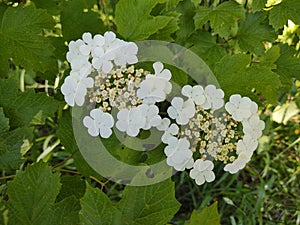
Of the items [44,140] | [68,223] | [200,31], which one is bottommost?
[44,140]

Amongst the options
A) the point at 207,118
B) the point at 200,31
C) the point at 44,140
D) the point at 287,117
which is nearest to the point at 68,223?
the point at 207,118

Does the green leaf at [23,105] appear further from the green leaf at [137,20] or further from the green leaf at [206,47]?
the green leaf at [206,47]

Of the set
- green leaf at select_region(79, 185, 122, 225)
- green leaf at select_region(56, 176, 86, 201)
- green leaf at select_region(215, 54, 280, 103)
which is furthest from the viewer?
green leaf at select_region(56, 176, 86, 201)

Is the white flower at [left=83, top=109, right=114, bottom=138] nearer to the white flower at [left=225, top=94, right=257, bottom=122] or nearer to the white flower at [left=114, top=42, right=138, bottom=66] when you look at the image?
the white flower at [left=114, top=42, right=138, bottom=66]

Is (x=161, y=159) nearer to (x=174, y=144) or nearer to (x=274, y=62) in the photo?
(x=174, y=144)

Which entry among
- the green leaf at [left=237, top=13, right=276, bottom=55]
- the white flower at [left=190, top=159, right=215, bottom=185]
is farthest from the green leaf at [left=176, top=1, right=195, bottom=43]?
the white flower at [left=190, top=159, right=215, bottom=185]

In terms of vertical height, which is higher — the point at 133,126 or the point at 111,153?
the point at 133,126

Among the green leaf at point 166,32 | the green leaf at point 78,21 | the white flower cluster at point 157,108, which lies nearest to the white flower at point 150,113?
the white flower cluster at point 157,108
